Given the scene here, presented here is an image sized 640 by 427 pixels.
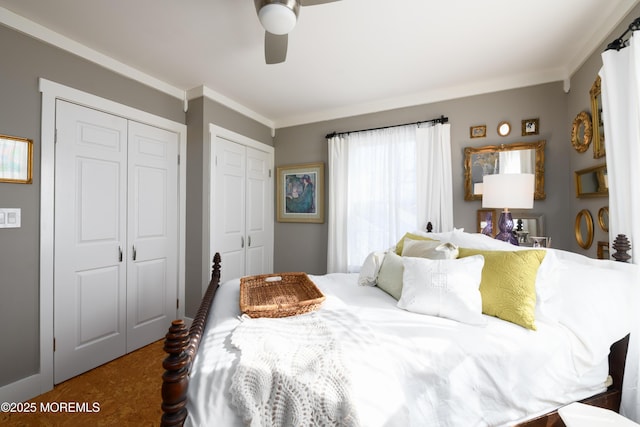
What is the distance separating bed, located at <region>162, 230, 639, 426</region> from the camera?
2.71ft

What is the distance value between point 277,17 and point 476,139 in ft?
7.40

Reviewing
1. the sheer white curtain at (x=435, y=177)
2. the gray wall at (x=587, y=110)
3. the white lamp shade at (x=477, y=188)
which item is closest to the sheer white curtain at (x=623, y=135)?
the gray wall at (x=587, y=110)

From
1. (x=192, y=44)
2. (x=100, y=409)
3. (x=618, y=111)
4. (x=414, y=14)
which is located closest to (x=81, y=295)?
(x=100, y=409)

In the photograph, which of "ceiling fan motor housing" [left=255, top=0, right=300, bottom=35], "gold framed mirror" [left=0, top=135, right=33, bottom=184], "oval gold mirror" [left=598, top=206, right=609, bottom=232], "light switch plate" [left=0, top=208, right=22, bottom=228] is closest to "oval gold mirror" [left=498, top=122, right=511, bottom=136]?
"oval gold mirror" [left=598, top=206, right=609, bottom=232]

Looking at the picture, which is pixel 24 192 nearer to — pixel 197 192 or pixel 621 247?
pixel 197 192

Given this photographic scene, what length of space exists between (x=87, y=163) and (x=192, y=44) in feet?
4.24

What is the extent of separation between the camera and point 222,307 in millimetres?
1434

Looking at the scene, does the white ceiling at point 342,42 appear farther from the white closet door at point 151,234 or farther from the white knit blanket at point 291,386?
the white knit blanket at point 291,386

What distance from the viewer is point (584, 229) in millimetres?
2125

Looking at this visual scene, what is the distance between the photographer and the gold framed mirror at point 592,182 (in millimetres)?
1829

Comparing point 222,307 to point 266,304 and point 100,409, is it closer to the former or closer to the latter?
point 266,304

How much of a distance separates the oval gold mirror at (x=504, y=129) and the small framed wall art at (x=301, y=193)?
1.98 m

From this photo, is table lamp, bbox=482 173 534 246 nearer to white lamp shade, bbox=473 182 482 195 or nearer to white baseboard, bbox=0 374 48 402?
white lamp shade, bbox=473 182 482 195

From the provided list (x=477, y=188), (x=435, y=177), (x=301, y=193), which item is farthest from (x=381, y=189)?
(x=301, y=193)
